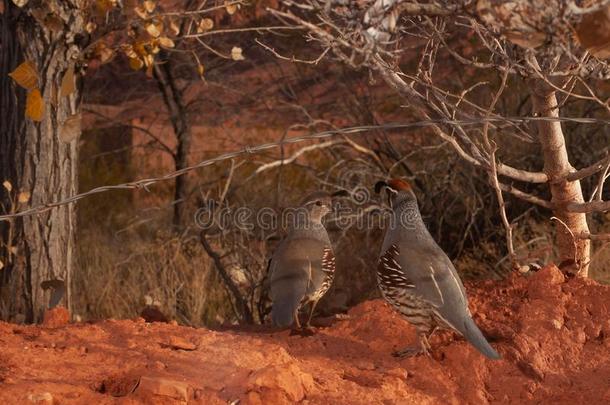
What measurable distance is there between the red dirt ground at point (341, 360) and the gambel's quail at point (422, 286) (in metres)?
0.14

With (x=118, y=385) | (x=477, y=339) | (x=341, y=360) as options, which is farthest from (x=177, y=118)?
(x=118, y=385)

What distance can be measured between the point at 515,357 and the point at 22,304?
2.41 meters

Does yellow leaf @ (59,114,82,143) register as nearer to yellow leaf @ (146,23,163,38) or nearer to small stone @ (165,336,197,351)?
yellow leaf @ (146,23,163,38)

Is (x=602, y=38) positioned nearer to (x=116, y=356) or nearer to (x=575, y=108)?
(x=116, y=356)

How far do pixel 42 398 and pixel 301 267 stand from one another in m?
1.55

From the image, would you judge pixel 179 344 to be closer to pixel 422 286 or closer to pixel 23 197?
pixel 422 286

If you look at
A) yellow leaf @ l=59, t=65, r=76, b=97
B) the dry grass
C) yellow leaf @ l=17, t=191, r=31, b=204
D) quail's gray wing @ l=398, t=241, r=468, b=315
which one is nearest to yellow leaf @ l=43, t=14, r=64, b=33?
yellow leaf @ l=59, t=65, r=76, b=97

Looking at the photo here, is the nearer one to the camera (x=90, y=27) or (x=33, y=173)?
(x=90, y=27)

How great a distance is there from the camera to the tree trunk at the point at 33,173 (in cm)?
438

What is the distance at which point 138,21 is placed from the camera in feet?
13.9

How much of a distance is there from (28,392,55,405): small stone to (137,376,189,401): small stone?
23cm

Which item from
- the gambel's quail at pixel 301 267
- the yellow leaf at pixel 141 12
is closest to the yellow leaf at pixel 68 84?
the yellow leaf at pixel 141 12

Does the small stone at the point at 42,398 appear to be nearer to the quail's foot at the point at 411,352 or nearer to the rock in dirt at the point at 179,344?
the rock in dirt at the point at 179,344

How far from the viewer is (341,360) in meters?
3.12
